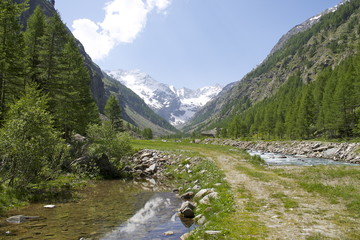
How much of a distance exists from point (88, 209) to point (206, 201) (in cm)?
745

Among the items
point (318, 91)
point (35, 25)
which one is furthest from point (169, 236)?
point (318, 91)

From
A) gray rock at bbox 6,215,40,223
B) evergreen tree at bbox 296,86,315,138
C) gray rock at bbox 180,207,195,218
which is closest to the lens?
gray rock at bbox 6,215,40,223

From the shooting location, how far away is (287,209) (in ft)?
37.3

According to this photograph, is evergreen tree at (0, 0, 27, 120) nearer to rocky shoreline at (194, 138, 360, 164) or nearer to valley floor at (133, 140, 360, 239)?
valley floor at (133, 140, 360, 239)

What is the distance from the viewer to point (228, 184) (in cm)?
1714

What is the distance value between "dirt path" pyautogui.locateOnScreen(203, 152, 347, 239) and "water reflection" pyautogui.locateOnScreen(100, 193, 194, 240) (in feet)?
11.4

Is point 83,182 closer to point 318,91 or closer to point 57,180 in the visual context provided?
point 57,180

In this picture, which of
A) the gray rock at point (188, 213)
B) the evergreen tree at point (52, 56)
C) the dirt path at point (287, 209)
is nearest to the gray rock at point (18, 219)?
the gray rock at point (188, 213)

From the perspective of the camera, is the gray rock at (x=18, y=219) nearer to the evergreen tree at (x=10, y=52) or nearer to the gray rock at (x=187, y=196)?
the gray rock at (x=187, y=196)

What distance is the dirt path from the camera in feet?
27.5

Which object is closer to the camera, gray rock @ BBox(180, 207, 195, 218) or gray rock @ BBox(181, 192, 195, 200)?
gray rock @ BBox(180, 207, 195, 218)

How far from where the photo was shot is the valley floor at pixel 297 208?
27.6 feet

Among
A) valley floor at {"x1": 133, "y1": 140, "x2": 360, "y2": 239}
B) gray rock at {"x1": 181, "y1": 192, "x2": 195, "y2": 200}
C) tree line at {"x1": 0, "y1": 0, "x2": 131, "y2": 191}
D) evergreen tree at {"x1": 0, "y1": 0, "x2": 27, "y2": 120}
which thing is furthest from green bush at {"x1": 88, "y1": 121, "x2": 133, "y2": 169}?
valley floor at {"x1": 133, "y1": 140, "x2": 360, "y2": 239}

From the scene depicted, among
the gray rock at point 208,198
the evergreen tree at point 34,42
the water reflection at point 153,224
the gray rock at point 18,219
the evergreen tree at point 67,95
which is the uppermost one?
the evergreen tree at point 34,42
